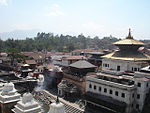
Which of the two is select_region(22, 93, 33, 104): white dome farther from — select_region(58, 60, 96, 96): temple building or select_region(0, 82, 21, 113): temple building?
select_region(58, 60, 96, 96): temple building

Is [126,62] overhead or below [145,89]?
overhead

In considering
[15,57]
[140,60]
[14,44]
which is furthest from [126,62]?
[14,44]

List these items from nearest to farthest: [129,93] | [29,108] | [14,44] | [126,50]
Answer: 1. [29,108]
2. [129,93]
3. [126,50]
4. [14,44]

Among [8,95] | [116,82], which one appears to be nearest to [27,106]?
[8,95]

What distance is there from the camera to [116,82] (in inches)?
1137

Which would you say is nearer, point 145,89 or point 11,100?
point 11,100

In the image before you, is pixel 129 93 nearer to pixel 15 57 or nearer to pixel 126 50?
pixel 126 50

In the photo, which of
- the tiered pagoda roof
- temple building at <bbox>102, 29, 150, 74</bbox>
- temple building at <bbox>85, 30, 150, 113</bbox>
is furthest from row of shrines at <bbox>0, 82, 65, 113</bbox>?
the tiered pagoda roof

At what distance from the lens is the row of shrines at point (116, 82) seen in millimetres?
26359

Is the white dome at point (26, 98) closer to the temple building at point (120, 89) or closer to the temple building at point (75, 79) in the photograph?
the temple building at point (120, 89)

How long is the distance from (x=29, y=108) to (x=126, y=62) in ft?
77.3

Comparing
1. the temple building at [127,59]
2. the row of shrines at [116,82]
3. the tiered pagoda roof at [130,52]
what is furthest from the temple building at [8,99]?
the tiered pagoda roof at [130,52]

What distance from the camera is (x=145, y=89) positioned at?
2673 centimetres

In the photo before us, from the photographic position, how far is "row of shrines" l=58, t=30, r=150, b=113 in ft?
86.5
